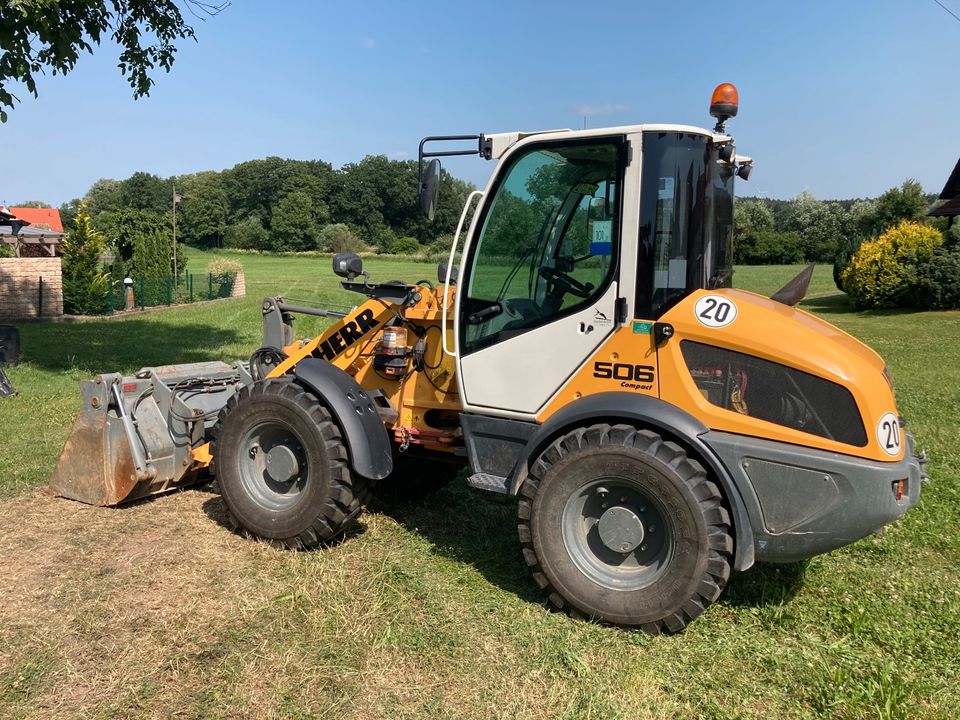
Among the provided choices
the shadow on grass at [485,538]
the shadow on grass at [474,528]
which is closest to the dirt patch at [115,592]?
the shadow on grass at [485,538]

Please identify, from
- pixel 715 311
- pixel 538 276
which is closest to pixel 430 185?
pixel 538 276

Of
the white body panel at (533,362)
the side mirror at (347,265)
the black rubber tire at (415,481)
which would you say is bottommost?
the black rubber tire at (415,481)

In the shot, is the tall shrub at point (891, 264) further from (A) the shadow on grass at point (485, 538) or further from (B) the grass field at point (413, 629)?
(A) the shadow on grass at point (485, 538)

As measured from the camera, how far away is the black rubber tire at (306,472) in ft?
13.9

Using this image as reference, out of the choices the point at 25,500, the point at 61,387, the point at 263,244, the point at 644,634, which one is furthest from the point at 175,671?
the point at 263,244

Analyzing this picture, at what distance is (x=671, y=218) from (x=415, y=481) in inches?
109

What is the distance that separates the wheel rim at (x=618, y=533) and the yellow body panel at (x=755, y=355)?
1.55 feet

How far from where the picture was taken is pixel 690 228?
3.58 metres

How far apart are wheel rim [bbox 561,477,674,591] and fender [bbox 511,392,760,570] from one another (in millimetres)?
282

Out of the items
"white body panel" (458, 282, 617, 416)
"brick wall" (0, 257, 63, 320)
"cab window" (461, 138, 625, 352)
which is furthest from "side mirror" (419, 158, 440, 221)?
"brick wall" (0, 257, 63, 320)

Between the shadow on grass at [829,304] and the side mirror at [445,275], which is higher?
the side mirror at [445,275]

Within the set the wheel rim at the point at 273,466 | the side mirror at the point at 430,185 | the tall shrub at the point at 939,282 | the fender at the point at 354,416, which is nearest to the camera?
the side mirror at the point at 430,185

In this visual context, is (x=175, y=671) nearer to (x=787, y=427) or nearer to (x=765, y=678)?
(x=765, y=678)

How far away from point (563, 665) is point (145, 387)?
136 inches
